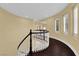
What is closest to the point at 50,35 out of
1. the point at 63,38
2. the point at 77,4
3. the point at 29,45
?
the point at 63,38

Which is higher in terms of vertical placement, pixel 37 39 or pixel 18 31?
pixel 18 31

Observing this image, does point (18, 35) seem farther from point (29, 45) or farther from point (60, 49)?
point (60, 49)

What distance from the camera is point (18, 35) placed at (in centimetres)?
146

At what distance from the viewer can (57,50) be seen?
4.81ft

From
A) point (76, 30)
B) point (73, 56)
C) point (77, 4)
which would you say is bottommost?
point (73, 56)

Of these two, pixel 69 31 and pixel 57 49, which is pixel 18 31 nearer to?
pixel 57 49

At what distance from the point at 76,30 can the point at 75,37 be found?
98mm

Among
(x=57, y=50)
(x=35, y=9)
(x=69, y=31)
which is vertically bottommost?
(x=57, y=50)

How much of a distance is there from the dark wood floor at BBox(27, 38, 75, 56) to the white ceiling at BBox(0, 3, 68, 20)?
38 cm

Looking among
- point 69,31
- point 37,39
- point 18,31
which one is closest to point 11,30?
point 18,31

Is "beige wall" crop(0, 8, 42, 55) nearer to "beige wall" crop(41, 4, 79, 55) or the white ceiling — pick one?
the white ceiling

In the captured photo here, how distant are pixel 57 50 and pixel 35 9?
648 millimetres

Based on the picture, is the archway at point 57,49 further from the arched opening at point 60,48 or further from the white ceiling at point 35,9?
the white ceiling at point 35,9

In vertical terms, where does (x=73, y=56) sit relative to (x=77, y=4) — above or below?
below
